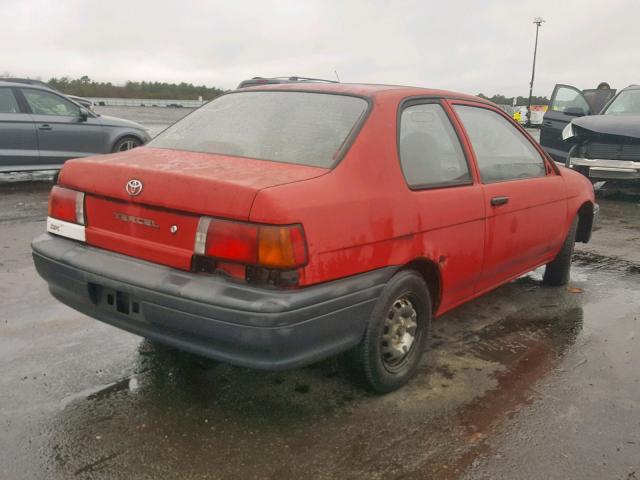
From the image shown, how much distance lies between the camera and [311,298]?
8.54 feet

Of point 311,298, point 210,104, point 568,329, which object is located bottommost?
point 568,329

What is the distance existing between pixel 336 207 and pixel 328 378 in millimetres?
1103

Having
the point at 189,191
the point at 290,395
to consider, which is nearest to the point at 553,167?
the point at 290,395

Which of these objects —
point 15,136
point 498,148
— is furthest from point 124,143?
point 498,148

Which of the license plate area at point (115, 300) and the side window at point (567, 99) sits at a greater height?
the side window at point (567, 99)

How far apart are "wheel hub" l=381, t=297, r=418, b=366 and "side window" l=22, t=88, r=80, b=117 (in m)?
8.24

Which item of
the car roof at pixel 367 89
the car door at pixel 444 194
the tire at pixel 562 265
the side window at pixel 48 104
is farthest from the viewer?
the side window at pixel 48 104

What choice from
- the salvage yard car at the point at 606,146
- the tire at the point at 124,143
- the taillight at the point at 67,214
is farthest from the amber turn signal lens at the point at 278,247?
the salvage yard car at the point at 606,146

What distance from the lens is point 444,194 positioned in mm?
3365

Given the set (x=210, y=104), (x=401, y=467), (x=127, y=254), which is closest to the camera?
(x=401, y=467)

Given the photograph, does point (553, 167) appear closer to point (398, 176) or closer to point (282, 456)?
point (398, 176)

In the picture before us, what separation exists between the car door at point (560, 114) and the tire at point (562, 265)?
6.55 meters

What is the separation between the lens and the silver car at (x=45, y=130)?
30.3 feet

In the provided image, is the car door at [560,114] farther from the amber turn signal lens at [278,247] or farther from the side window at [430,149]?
the amber turn signal lens at [278,247]
